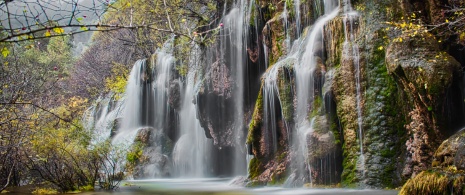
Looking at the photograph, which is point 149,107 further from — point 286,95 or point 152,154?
point 286,95

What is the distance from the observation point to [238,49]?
18734 mm

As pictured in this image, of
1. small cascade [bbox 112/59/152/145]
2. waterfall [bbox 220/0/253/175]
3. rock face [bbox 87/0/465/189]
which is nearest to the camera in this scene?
rock face [bbox 87/0/465/189]

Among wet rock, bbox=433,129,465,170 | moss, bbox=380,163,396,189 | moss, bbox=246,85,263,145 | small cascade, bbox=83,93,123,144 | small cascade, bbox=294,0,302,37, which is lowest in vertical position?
moss, bbox=380,163,396,189

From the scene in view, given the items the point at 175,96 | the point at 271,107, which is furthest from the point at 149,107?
the point at 271,107

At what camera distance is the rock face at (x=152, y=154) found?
2170 centimetres

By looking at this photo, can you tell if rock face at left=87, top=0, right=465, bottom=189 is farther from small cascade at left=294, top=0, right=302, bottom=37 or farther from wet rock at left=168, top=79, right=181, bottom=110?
wet rock at left=168, top=79, right=181, bottom=110

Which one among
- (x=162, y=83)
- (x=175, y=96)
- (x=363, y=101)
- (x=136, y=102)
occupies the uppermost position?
(x=162, y=83)

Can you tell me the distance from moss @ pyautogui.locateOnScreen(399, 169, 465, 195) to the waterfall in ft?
39.4

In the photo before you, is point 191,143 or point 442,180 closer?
point 442,180

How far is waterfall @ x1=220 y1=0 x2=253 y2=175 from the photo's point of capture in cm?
1856

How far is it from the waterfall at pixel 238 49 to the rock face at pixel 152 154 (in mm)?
4840

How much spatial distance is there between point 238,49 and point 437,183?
1301 cm

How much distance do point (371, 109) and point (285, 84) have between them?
3052 millimetres

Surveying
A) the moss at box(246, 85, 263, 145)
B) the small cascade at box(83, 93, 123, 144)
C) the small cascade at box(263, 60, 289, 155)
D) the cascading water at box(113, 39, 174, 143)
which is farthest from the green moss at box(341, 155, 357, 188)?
the small cascade at box(83, 93, 123, 144)
